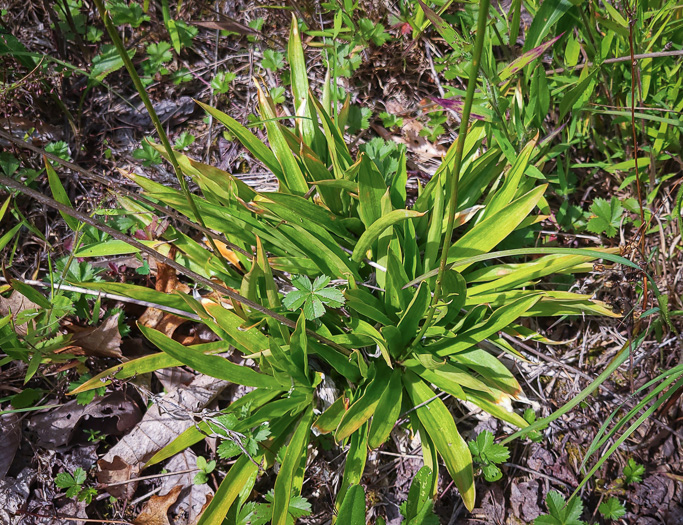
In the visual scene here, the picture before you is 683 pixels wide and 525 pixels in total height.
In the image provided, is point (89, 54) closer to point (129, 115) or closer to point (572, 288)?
point (129, 115)

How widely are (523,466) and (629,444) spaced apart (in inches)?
16.4

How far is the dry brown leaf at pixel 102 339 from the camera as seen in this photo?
1895mm

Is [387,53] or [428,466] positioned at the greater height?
[387,53]

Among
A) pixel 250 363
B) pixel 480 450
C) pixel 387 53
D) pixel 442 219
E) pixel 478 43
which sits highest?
pixel 478 43

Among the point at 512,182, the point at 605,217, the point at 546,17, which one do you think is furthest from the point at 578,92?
the point at 605,217

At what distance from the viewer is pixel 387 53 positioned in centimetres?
245

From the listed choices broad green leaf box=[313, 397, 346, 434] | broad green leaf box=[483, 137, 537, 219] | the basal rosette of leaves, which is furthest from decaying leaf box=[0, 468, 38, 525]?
broad green leaf box=[483, 137, 537, 219]

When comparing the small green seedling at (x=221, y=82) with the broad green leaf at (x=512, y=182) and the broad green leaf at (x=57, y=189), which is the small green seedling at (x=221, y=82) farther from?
the broad green leaf at (x=512, y=182)

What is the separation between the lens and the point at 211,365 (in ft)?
5.05

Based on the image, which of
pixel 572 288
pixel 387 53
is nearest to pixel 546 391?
pixel 572 288

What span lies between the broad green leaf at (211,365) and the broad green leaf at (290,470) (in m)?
0.17

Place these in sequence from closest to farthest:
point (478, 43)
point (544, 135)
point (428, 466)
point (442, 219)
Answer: point (478, 43)
point (428, 466)
point (442, 219)
point (544, 135)

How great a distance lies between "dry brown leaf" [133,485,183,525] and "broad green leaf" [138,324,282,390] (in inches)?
23.9

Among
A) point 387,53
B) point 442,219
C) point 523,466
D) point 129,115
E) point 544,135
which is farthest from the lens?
point 129,115
